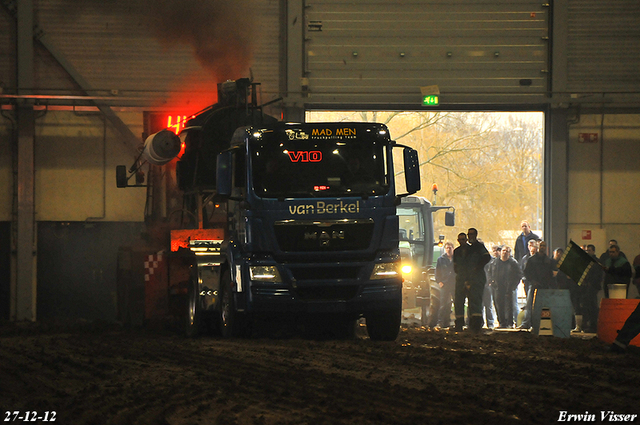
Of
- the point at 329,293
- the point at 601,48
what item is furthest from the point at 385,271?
the point at 601,48

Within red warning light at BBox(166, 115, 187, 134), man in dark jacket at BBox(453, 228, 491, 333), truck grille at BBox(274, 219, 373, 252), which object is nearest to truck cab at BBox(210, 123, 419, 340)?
truck grille at BBox(274, 219, 373, 252)

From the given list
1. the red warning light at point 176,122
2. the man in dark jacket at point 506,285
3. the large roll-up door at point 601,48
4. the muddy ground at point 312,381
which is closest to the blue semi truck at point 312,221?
the muddy ground at point 312,381

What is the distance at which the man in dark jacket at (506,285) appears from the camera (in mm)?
17875

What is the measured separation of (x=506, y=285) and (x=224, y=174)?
29.1 feet

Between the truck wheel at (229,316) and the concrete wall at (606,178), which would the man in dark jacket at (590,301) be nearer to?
the concrete wall at (606,178)

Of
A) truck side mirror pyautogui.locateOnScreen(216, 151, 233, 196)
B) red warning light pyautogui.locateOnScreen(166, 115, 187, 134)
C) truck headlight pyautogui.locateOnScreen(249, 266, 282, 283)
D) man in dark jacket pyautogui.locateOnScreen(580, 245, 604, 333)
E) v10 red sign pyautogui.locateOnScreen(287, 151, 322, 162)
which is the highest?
red warning light pyautogui.locateOnScreen(166, 115, 187, 134)

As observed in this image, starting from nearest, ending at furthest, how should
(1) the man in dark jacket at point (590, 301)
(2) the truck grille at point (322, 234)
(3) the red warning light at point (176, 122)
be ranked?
(2) the truck grille at point (322, 234)
(3) the red warning light at point (176, 122)
(1) the man in dark jacket at point (590, 301)

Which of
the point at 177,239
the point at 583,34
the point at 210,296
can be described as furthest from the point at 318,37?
the point at 210,296

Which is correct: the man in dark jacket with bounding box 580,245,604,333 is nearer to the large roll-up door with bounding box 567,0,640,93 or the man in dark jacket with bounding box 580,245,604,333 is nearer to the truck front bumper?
the large roll-up door with bounding box 567,0,640,93

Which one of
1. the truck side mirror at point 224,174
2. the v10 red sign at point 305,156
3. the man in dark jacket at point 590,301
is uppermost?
the v10 red sign at point 305,156

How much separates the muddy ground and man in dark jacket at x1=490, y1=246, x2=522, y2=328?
6.14m

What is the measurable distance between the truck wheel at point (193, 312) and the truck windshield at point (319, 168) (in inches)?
91.4

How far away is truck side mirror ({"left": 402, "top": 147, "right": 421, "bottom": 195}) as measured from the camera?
11.1 m

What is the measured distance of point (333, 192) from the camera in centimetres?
1088
